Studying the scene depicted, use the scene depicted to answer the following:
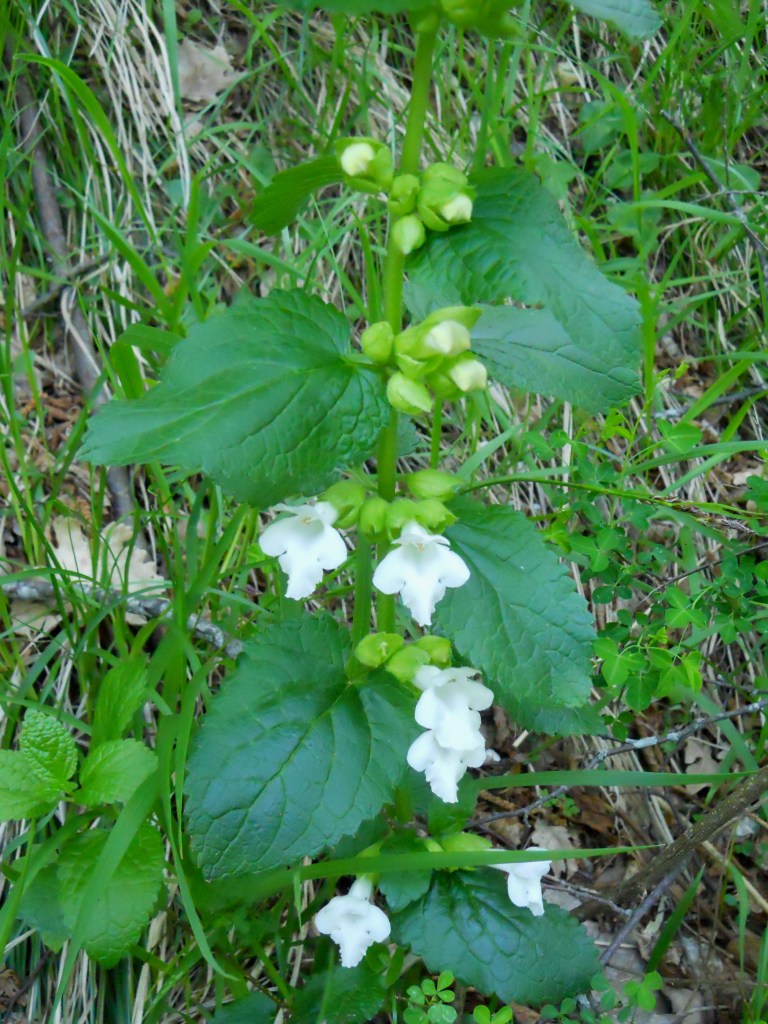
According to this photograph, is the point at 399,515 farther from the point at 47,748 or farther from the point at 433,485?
the point at 47,748

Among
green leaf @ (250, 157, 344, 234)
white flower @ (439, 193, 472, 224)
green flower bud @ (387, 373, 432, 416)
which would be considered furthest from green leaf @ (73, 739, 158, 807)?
white flower @ (439, 193, 472, 224)

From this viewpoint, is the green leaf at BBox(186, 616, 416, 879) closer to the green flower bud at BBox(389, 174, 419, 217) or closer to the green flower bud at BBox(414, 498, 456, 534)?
the green flower bud at BBox(414, 498, 456, 534)

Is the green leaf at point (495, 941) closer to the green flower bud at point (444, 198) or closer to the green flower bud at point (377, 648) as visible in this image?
the green flower bud at point (377, 648)

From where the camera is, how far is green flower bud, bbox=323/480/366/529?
1.20 meters

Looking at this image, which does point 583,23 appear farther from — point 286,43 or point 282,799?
point 282,799

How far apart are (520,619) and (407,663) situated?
0.17 metres

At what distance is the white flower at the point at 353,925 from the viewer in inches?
50.9

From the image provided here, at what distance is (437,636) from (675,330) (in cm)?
168

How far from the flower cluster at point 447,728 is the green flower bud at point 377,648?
60 millimetres

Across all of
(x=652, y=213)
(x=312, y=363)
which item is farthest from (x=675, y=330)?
(x=312, y=363)

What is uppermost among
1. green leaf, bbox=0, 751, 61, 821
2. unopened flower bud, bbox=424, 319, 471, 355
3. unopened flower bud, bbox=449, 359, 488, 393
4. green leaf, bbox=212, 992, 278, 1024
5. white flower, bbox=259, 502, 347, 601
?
unopened flower bud, bbox=424, 319, 471, 355

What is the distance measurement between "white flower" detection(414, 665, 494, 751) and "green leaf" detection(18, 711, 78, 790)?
628 mm

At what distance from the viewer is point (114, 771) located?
1.44m

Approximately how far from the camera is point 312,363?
3.60 feet
